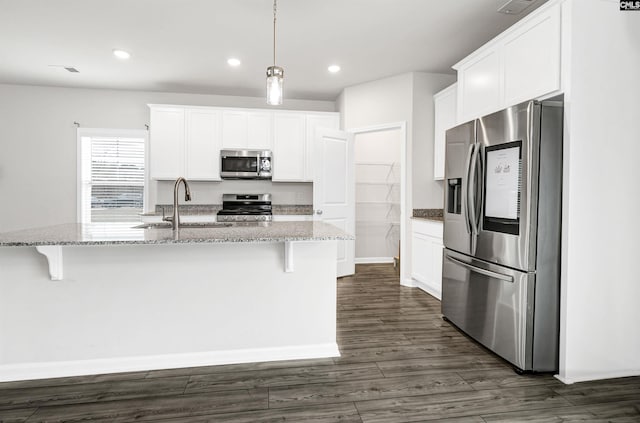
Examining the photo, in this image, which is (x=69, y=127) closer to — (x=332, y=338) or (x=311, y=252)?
(x=311, y=252)

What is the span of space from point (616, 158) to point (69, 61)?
Result: 5.17 meters

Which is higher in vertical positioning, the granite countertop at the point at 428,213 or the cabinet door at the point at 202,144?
the cabinet door at the point at 202,144

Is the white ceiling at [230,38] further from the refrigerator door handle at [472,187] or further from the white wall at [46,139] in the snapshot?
the refrigerator door handle at [472,187]

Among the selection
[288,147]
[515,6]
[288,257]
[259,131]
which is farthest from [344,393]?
[259,131]

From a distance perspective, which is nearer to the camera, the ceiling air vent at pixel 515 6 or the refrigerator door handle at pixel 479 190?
the refrigerator door handle at pixel 479 190

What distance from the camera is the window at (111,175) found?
5074 millimetres

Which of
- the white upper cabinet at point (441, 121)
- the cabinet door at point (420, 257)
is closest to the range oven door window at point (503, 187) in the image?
the cabinet door at point (420, 257)

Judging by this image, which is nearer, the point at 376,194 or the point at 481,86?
the point at 481,86

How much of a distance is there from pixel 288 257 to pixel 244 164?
2.79 m

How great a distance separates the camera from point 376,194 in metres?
6.15

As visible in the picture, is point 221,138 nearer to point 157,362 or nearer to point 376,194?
point 376,194

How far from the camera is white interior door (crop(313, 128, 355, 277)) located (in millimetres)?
4621

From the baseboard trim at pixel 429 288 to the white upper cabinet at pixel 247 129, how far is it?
105 inches

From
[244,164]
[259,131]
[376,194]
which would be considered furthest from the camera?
[376,194]
